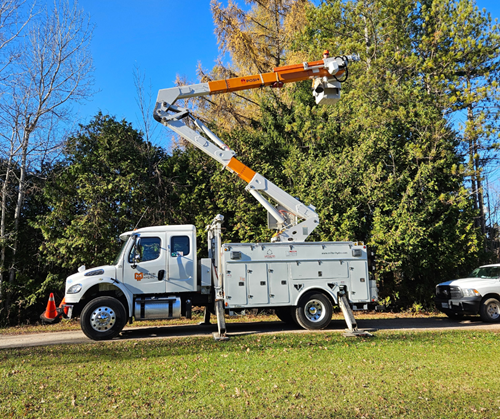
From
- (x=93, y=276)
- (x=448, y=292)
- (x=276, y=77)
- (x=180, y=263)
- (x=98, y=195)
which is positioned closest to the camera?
(x=93, y=276)

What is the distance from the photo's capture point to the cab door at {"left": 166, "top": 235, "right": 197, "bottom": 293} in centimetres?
1044

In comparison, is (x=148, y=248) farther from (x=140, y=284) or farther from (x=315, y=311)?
(x=315, y=311)

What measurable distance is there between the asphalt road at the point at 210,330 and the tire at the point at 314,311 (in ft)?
0.79

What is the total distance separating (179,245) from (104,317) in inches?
94.1

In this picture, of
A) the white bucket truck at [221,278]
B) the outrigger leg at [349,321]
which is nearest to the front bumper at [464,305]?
the white bucket truck at [221,278]

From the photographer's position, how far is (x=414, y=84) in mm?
18172

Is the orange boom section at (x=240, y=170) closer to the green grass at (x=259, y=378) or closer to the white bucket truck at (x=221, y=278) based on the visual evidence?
the white bucket truck at (x=221, y=278)

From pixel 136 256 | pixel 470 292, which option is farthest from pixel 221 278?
pixel 470 292

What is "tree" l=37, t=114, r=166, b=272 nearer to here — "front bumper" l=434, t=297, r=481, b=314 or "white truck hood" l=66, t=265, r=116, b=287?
"white truck hood" l=66, t=265, r=116, b=287

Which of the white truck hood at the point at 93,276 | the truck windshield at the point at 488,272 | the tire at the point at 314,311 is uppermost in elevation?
the white truck hood at the point at 93,276

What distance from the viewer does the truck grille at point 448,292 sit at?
12953 mm

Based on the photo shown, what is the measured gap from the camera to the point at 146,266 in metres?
10.4

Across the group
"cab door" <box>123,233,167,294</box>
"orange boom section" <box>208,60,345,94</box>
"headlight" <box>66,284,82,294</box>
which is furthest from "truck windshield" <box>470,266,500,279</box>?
"headlight" <box>66,284,82,294</box>

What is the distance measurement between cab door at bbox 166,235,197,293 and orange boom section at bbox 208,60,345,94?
4001mm
